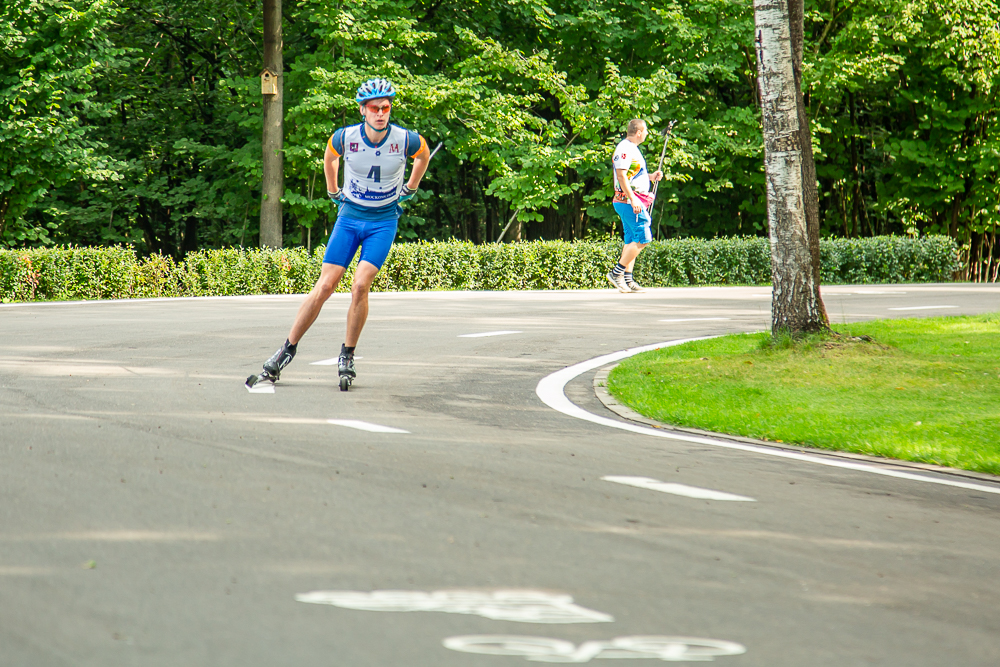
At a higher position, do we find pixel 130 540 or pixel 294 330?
pixel 294 330

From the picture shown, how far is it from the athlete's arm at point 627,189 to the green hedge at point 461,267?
15.0 ft

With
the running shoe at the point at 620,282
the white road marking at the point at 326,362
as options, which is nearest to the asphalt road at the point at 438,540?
the white road marking at the point at 326,362

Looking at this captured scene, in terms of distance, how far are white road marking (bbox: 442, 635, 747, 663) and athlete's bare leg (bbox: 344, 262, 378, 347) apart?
5.31 m

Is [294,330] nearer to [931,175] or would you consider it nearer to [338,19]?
[338,19]

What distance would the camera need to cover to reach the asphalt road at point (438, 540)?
3221 mm

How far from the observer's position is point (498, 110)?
1008 inches

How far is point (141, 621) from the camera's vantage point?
3.28m

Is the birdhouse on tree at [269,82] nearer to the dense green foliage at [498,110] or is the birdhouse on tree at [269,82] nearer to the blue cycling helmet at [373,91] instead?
the dense green foliage at [498,110]

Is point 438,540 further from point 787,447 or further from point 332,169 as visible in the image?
point 332,169

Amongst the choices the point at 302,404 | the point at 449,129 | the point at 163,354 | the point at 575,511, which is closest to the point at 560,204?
the point at 449,129

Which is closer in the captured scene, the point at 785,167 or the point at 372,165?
A: the point at 372,165

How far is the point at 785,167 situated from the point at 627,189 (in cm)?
798

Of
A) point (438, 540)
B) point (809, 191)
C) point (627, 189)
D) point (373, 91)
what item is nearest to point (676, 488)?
point (438, 540)

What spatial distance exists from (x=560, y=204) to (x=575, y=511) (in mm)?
26379
